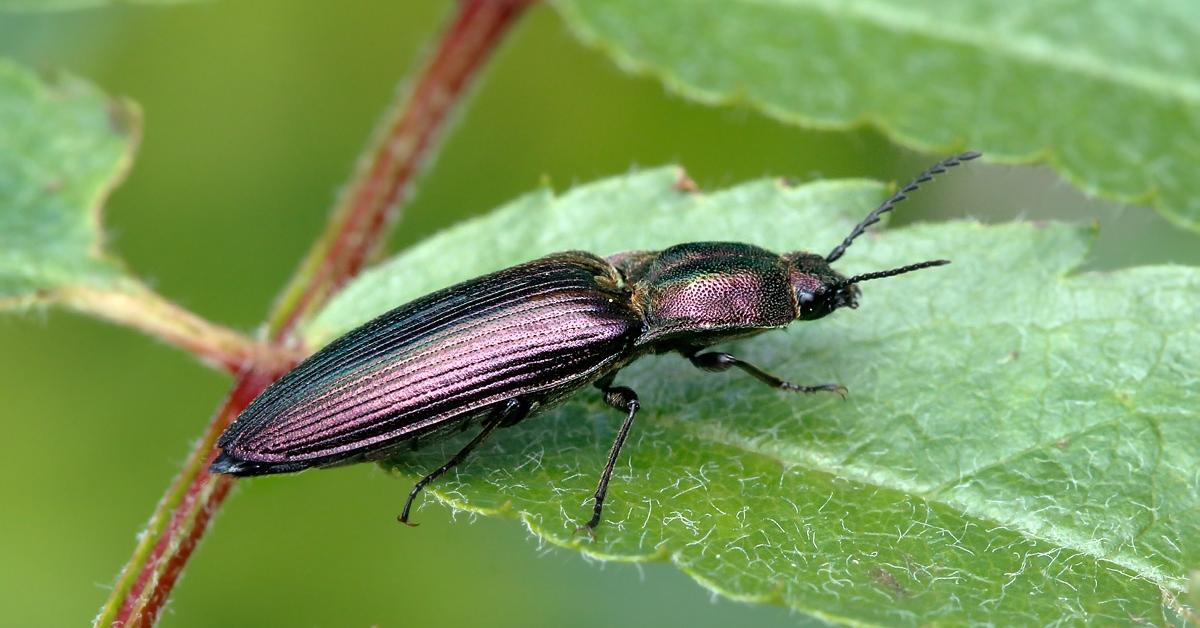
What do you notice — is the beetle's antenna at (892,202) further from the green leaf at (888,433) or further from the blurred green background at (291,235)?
the blurred green background at (291,235)

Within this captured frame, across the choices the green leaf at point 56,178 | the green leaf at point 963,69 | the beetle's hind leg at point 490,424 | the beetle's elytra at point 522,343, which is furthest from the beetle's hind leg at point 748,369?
the green leaf at point 56,178

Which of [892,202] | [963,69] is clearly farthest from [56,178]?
[963,69]

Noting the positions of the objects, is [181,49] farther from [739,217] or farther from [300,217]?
[739,217]

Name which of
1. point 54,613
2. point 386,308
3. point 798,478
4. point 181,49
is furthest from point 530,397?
point 181,49

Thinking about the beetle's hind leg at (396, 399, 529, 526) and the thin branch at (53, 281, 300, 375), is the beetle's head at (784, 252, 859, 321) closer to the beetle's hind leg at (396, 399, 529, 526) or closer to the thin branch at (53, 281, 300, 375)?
the beetle's hind leg at (396, 399, 529, 526)

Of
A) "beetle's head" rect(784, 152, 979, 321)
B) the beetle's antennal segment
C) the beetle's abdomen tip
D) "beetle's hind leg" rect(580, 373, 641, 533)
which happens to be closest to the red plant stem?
the beetle's abdomen tip
